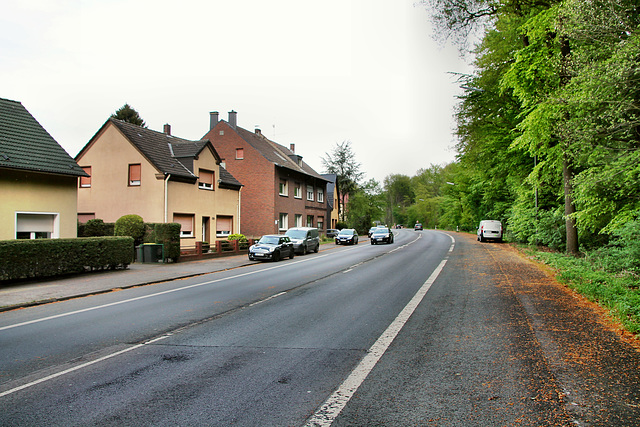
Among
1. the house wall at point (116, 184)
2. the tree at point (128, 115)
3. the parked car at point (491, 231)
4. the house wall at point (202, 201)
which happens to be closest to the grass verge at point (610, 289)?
the house wall at point (202, 201)

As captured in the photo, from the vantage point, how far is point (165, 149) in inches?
1117

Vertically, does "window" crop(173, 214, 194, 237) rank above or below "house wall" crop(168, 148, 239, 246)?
below

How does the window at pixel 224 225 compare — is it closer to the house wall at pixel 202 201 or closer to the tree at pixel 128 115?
the house wall at pixel 202 201

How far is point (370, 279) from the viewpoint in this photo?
43.7ft

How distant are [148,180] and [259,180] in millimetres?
12729

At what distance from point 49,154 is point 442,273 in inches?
665

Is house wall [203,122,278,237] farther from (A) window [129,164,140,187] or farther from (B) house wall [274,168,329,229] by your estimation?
(A) window [129,164,140,187]

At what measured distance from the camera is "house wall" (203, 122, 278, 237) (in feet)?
120

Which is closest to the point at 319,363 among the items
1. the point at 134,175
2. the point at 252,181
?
the point at 134,175

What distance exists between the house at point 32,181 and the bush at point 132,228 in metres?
3.18

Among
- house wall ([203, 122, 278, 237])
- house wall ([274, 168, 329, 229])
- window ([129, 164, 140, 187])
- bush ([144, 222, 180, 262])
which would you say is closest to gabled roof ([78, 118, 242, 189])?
window ([129, 164, 140, 187])

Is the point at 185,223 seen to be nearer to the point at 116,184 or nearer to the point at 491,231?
the point at 116,184

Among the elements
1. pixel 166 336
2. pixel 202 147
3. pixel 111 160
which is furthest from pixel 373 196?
pixel 166 336

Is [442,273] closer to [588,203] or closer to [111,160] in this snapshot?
[588,203]
